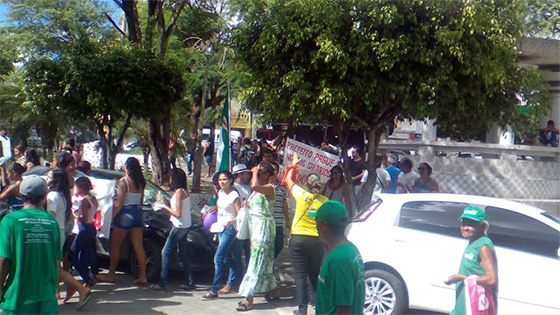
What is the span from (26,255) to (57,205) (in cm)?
276

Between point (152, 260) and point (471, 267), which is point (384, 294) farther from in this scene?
point (152, 260)

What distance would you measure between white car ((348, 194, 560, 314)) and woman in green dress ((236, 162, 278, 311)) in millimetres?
1062

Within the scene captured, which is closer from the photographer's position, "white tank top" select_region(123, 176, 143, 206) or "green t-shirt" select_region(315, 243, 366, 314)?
"green t-shirt" select_region(315, 243, 366, 314)

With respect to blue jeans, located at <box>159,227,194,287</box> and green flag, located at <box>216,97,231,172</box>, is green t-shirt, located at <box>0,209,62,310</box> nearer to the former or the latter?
blue jeans, located at <box>159,227,194,287</box>

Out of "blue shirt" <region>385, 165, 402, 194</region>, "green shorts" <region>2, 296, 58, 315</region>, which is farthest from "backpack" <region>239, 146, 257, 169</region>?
"green shorts" <region>2, 296, 58, 315</region>

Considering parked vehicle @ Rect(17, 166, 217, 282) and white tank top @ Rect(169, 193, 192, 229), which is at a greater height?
white tank top @ Rect(169, 193, 192, 229)

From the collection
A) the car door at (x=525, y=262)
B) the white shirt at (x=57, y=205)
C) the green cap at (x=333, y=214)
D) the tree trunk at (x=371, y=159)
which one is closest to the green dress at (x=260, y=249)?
the tree trunk at (x=371, y=159)

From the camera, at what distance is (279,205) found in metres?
8.58

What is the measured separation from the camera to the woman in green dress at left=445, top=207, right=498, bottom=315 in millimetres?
4996

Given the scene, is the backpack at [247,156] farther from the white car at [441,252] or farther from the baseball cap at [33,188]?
the baseball cap at [33,188]

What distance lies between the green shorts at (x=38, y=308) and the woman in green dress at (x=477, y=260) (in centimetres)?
291

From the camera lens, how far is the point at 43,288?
15.1 ft

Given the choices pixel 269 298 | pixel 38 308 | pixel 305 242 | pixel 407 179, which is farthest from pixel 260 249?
pixel 38 308

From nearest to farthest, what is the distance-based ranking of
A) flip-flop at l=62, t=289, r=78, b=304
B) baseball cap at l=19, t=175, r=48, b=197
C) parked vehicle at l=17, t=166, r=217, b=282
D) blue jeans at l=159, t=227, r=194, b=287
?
baseball cap at l=19, t=175, r=48, b=197 → flip-flop at l=62, t=289, r=78, b=304 → blue jeans at l=159, t=227, r=194, b=287 → parked vehicle at l=17, t=166, r=217, b=282
